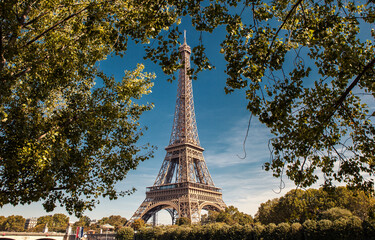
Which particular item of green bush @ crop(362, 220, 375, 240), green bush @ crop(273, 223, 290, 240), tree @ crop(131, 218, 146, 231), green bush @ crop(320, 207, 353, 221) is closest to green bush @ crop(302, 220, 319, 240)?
green bush @ crop(273, 223, 290, 240)

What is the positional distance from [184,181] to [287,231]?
28305mm

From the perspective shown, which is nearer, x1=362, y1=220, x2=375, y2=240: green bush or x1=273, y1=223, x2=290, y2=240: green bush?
x1=362, y1=220, x2=375, y2=240: green bush

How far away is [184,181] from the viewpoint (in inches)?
2254

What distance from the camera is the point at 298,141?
6574mm

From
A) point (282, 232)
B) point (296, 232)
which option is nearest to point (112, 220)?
point (282, 232)

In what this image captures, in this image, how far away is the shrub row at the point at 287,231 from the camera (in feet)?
89.2

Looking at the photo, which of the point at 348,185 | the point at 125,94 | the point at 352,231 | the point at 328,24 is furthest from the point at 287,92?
the point at 352,231

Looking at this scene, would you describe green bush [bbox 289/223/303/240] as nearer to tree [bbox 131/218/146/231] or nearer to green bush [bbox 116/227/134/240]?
tree [bbox 131/218/146/231]

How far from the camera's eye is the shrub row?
89.2 feet

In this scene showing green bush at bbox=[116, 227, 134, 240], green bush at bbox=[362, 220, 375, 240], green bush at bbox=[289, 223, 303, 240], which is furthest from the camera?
green bush at bbox=[116, 227, 134, 240]

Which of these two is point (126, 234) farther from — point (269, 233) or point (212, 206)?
point (269, 233)

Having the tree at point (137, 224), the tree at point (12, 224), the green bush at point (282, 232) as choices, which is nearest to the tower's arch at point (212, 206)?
the tree at point (137, 224)

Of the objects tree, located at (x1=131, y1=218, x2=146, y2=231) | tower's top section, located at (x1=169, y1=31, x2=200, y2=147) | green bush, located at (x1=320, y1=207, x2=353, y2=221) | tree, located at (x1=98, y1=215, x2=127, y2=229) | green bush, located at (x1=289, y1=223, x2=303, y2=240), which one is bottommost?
green bush, located at (x1=289, y1=223, x2=303, y2=240)

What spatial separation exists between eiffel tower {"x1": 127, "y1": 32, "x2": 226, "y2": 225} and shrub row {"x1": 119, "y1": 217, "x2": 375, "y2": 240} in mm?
7644
